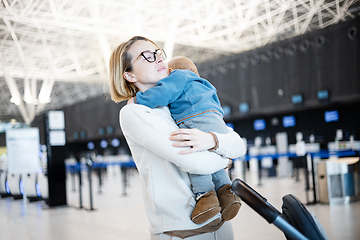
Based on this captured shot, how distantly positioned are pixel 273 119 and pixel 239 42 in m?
6.01

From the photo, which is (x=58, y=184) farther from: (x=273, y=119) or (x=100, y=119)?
(x=100, y=119)

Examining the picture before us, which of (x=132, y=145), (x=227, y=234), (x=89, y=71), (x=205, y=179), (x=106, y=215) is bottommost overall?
(x=106, y=215)

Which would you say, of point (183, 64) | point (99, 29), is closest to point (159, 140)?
point (183, 64)

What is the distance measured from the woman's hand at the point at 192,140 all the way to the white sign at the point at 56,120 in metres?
8.11

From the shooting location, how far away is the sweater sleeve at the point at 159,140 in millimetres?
1312

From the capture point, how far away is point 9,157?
7.09 metres

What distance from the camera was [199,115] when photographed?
4.92 ft

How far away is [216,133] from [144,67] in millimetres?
455

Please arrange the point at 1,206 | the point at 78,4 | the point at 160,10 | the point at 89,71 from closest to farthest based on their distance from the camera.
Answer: the point at 1,206, the point at 78,4, the point at 160,10, the point at 89,71

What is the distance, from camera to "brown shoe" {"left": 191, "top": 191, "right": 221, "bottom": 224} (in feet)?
4.34

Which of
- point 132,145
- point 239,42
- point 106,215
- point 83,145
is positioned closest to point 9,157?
point 106,215

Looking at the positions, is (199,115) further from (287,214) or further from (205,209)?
(287,214)

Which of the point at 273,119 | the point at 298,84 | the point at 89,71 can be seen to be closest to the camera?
the point at 298,84

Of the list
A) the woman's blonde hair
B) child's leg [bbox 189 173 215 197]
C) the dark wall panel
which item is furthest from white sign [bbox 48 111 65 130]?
the dark wall panel
